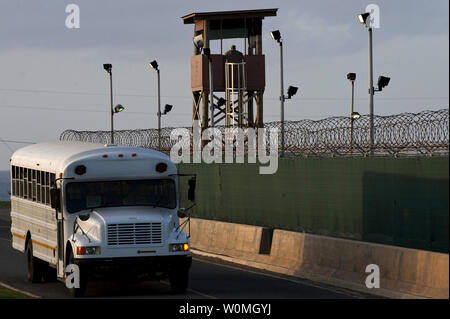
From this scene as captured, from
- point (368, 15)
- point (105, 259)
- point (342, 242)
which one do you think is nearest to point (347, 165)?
point (342, 242)

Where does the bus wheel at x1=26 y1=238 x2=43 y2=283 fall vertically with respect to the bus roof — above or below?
below

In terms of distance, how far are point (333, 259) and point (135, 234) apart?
5.02 metres

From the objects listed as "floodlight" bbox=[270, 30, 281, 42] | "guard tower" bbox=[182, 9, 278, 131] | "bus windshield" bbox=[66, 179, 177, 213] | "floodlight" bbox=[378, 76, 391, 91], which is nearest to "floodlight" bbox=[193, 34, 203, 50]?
"guard tower" bbox=[182, 9, 278, 131]

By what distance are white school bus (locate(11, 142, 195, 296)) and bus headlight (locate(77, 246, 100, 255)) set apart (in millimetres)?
18

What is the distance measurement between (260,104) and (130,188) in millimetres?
29295

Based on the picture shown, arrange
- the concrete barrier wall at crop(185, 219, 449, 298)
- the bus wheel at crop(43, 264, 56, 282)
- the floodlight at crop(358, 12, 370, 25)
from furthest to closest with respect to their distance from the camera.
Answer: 1. the floodlight at crop(358, 12, 370, 25)
2. the bus wheel at crop(43, 264, 56, 282)
3. the concrete barrier wall at crop(185, 219, 449, 298)

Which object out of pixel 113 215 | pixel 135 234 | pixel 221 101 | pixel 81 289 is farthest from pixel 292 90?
pixel 81 289

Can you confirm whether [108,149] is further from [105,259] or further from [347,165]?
[347,165]

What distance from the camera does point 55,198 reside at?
20.9 metres

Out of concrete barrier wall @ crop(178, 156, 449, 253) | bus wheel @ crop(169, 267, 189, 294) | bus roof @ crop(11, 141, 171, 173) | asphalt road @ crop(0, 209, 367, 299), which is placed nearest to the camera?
asphalt road @ crop(0, 209, 367, 299)

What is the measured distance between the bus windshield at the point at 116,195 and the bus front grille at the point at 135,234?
0.93 m

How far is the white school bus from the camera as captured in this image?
65.8 ft

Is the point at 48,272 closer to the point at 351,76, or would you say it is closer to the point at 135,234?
the point at 135,234

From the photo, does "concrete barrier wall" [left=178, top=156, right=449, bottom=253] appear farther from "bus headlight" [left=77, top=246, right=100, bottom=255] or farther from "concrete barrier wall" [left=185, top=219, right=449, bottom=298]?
"bus headlight" [left=77, top=246, right=100, bottom=255]
